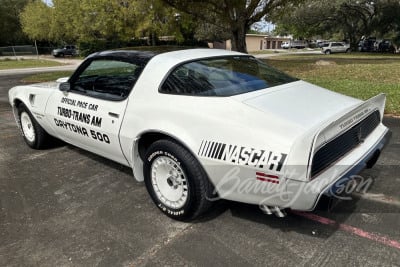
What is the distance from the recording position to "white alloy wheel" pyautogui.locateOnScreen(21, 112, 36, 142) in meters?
4.88

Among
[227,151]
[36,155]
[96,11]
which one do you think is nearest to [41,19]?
[96,11]

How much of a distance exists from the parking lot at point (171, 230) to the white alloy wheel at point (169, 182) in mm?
199

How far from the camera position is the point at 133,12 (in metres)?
24.0

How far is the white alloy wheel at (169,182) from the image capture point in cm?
281

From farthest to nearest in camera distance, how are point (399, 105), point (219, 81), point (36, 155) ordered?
1. point (399, 105)
2. point (36, 155)
3. point (219, 81)

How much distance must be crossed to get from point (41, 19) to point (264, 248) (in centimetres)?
4284

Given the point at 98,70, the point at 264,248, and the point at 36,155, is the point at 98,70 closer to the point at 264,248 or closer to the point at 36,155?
the point at 36,155

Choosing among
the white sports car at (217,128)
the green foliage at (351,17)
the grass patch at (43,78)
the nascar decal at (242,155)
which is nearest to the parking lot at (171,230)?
the white sports car at (217,128)

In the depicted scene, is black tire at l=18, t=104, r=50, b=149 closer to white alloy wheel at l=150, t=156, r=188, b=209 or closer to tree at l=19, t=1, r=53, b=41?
white alloy wheel at l=150, t=156, r=188, b=209

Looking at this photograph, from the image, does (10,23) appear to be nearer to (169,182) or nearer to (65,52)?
(65,52)

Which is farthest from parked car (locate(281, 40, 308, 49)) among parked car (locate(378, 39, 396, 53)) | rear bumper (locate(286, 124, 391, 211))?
rear bumper (locate(286, 124, 391, 211))

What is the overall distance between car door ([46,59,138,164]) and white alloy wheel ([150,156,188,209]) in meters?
0.54

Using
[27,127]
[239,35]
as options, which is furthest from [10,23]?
[27,127]

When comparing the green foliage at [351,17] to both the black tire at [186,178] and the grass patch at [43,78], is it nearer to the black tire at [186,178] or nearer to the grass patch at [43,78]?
the grass patch at [43,78]
